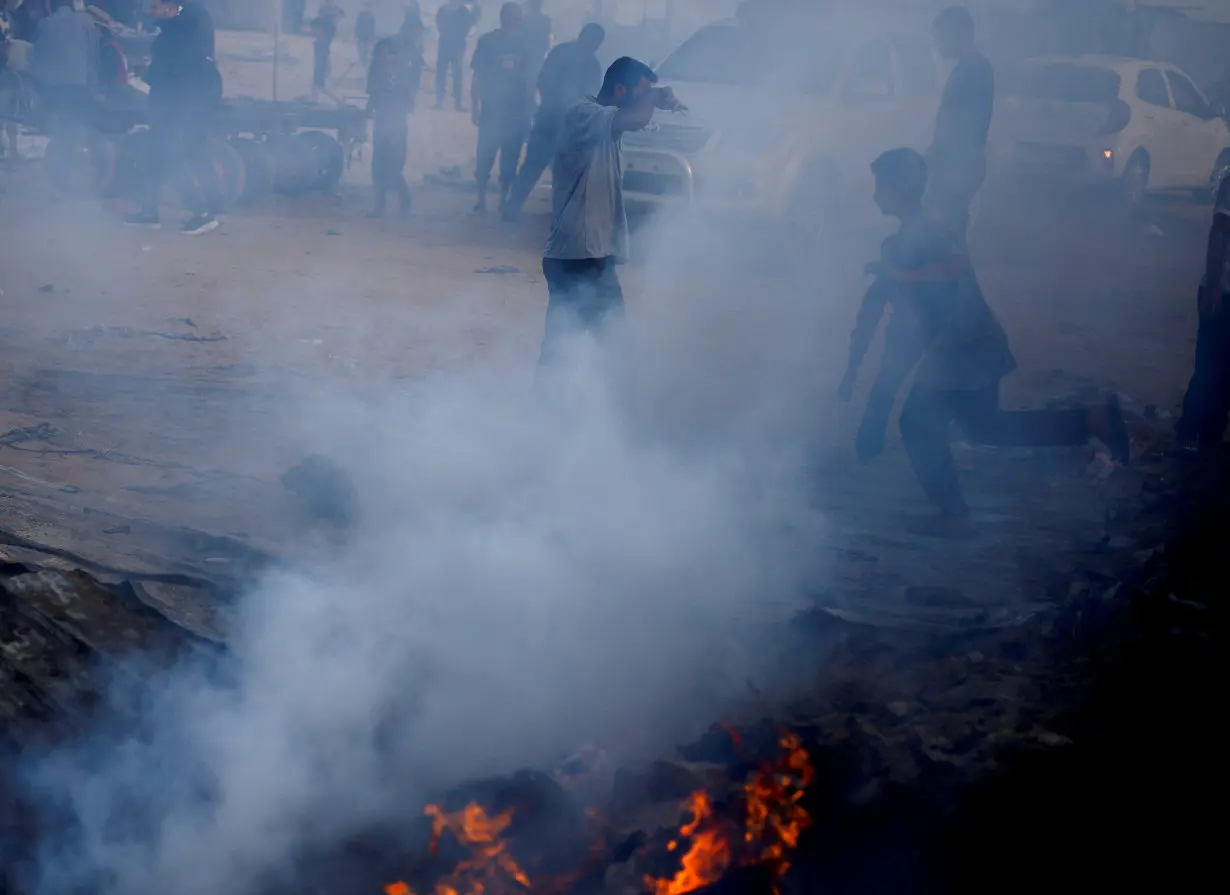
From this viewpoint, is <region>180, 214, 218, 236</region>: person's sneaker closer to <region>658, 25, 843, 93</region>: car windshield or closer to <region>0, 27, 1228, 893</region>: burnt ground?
<region>0, 27, 1228, 893</region>: burnt ground

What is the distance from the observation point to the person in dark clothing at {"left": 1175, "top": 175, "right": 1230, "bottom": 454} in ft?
20.2

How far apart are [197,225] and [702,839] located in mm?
9402

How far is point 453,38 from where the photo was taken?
20.7 meters

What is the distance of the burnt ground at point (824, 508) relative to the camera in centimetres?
296

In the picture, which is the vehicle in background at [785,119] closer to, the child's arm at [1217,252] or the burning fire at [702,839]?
the child's arm at [1217,252]

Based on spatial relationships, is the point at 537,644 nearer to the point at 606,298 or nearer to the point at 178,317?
the point at 606,298

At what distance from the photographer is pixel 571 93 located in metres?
11.1

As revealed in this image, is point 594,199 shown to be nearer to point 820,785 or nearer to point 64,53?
point 820,785

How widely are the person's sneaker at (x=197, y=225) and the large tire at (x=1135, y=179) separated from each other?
36.8 ft

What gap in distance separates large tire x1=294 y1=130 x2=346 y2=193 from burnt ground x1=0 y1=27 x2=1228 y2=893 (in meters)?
1.68

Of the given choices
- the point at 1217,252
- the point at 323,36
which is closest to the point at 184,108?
the point at 1217,252

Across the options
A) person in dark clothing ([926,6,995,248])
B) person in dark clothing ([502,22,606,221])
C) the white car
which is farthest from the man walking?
the white car

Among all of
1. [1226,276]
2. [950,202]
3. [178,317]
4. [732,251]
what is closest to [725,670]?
[1226,276]

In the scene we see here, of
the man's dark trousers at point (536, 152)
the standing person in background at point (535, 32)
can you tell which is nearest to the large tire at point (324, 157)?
the standing person in background at point (535, 32)
